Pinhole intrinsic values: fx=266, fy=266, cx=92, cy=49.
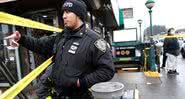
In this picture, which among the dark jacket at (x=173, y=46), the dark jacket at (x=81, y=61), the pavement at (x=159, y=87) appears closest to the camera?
the dark jacket at (x=81, y=61)

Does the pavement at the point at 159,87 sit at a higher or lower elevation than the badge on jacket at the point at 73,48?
lower

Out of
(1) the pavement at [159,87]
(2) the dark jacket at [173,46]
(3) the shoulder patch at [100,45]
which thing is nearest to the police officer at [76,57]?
(3) the shoulder patch at [100,45]

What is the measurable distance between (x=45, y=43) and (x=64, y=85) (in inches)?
20.4

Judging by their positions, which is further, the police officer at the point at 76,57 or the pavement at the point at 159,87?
the pavement at the point at 159,87

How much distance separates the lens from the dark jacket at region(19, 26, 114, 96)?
2.34 m

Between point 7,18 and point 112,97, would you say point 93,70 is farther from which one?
point 7,18

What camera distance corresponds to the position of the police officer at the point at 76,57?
92.0 inches

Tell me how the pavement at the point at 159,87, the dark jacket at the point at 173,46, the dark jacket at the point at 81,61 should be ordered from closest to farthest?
1. the dark jacket at the point at 81,61
2. the pavement at the point at 159,87
3. the dark jacket at the point at 173,46

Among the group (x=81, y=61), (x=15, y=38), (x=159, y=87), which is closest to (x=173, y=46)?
(x=159, y=87)

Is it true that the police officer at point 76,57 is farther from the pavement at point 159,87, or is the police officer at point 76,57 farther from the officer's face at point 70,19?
the pavement at point 159,87

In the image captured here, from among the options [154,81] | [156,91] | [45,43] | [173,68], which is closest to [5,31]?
[45,43]

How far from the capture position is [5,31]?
3994mm

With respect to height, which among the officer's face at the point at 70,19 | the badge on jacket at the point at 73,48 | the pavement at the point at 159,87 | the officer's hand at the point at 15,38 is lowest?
the pavement at the point at 159,87

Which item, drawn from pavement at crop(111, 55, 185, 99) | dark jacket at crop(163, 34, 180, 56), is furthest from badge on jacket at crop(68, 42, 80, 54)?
dark jacket at crop(163, 34, 180, 56)
